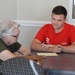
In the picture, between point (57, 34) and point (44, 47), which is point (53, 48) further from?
point (57, 34)

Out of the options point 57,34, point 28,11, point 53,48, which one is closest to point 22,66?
point 53,48

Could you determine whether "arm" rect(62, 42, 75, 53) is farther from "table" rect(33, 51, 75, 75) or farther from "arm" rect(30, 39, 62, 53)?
"table" rect(33, 51, 75, 75)

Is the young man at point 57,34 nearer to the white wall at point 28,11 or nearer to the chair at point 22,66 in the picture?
the white wall at point 28,11

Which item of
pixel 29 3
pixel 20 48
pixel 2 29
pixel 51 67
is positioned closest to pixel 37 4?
pixel 29 3

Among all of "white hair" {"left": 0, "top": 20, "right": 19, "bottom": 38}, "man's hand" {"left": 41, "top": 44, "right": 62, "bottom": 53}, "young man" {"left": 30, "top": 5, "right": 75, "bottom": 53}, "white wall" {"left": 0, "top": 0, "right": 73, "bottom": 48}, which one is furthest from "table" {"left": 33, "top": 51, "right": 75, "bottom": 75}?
"white wall" {"left": 0, "top": 0, "right": 73, "bottom": 48}

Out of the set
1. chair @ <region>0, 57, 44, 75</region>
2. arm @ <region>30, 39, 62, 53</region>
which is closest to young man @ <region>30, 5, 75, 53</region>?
arm @ <region>30, 39, 62, 53</region>

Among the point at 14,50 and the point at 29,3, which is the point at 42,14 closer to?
the point at 29,3

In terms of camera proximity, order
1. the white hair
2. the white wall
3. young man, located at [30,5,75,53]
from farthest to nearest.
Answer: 1. the white wall
2. young man, located at [30,5,75,53]
3. the white hair

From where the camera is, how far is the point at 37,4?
11.6 ft

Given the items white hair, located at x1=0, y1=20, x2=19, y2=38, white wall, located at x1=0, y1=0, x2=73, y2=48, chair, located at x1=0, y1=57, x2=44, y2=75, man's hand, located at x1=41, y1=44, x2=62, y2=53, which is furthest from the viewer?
white wall, located at x1=0, y1=0, x2=73, y2=48

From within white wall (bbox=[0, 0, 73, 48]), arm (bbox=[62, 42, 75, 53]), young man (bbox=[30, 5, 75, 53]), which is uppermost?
white wall (bbox=[0, 0, 73, 48])

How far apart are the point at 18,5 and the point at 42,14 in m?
0.44

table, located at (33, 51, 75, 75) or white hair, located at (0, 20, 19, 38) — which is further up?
Answer: white hair, located at (0, 20, 19, 38)

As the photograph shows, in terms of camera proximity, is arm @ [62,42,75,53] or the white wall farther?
the white wall
